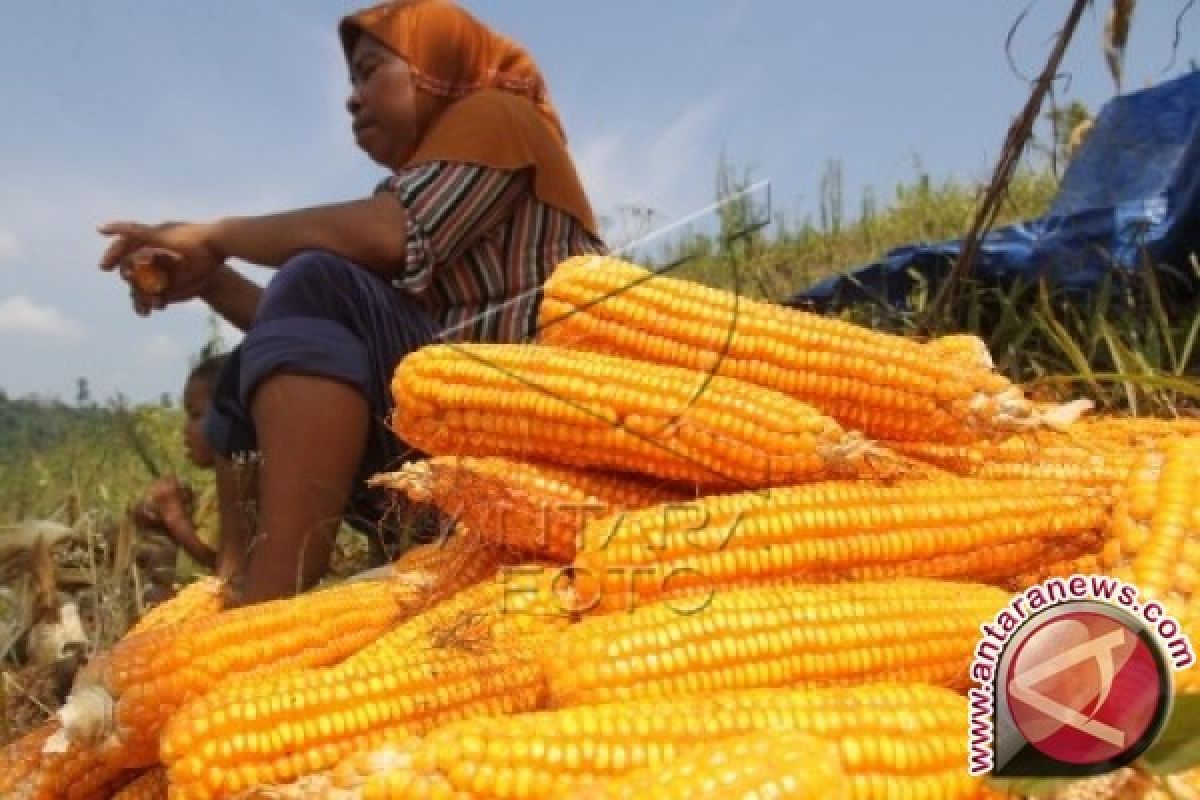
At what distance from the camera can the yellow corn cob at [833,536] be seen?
172 centimetres

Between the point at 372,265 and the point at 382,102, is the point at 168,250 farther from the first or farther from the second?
the point at 382,102

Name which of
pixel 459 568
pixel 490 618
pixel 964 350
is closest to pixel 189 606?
pixel 459 568

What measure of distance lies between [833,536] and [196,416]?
10.6ft

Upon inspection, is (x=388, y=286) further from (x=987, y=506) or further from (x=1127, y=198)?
(x=1127, y=198)

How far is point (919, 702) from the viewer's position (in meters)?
1.47

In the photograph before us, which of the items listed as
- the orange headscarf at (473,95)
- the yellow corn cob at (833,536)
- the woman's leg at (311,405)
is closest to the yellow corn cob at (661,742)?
the yellow corn cob at (833,536)

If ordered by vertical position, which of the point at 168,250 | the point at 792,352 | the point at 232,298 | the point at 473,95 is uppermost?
the point at 473,95

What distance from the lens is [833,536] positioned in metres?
1.78

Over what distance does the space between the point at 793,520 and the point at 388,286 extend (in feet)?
6.27

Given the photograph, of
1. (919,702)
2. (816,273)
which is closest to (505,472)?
(919,702)

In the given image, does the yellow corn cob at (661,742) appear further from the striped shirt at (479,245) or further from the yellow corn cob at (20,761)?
the striped shirt at (479,245)

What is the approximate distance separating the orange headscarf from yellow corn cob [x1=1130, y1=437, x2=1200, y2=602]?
2130 mm

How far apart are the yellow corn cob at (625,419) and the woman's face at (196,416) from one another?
2.40 m

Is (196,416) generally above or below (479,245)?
below
